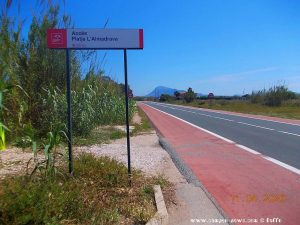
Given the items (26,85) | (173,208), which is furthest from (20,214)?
(26,85)

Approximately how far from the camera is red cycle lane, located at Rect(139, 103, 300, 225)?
18.4ft

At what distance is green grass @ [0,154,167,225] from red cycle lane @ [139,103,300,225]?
3.74ft

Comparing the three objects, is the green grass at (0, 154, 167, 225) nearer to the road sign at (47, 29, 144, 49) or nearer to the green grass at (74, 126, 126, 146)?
the road sign at (47, 29, 144, 49)

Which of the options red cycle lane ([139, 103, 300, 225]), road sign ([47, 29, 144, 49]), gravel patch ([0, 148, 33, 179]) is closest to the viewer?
red cycle lane ([139, 103, 300, 225])

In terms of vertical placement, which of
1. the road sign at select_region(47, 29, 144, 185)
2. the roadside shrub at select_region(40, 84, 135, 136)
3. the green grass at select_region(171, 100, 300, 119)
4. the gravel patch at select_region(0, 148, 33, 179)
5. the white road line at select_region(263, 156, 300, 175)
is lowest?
the green grass at select_region(171, 100, 300, 119)

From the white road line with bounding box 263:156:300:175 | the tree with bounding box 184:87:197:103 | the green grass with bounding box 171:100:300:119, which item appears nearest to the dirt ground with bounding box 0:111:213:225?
the white road line with bounding box 263:156:300:175

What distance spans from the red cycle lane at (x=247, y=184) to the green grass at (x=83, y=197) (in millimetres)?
1141

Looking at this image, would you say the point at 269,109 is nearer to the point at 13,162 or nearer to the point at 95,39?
the point at 13,162

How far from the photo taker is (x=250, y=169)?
29.1 feet

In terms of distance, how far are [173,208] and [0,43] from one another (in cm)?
575

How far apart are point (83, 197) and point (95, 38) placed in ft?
8.01

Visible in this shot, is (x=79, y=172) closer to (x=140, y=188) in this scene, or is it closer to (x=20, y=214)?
(x=140, y=188)

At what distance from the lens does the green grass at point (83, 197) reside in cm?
416

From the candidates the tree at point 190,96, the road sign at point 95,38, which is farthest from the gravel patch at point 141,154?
the tree at point 190,96
